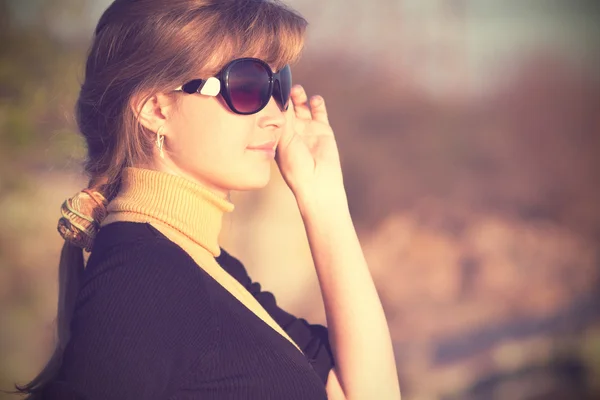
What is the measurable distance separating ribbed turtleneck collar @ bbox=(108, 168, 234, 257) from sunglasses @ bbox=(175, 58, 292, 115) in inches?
7.9

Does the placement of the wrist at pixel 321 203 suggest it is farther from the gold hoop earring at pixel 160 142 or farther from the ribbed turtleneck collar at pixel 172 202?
the gold hoop earring at pixel 160 142

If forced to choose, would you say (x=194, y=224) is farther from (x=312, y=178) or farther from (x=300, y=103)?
(x=300, y=103)

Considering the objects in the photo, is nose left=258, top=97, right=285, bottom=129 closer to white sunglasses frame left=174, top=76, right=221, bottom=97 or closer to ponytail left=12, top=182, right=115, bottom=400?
white sunglasses frame left=174, top=76, right=221, bottom=97

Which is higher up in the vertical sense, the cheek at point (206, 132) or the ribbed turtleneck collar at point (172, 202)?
the cheek at point (206, 132)

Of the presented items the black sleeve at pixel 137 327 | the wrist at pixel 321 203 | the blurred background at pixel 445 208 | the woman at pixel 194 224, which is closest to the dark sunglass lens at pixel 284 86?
A: the woman at pixel 194 224

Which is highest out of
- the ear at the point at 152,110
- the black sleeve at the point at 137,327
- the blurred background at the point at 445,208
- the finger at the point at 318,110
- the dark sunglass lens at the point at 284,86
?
the blurred background at the point at 445,208

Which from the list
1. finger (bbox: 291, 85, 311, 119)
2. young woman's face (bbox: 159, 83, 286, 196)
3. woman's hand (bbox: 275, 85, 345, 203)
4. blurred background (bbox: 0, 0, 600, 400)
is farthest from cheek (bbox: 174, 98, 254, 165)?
blurred background (bbox: 0, 0, 600, 400)

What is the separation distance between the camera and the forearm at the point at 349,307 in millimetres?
1771

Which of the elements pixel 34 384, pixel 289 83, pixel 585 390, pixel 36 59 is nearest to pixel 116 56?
pixel 289 83

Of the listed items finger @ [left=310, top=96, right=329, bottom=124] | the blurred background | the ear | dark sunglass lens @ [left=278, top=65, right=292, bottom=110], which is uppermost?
the blurred background

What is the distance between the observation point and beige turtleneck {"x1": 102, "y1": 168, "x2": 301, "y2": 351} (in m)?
1.52

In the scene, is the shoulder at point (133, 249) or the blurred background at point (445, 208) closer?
the shoulder at point (133, 249)

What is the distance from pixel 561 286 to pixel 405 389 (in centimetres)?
224

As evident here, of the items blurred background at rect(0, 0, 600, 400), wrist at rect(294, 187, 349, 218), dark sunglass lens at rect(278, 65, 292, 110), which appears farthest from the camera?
blurred background at rect(0, 0, 600, 400)
